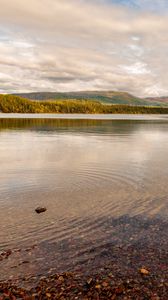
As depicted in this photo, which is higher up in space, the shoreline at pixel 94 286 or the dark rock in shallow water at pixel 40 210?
the dark rock in shallow water at pixel 40 210

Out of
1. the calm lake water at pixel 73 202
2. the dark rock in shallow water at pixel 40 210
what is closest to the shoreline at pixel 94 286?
the calm lake water at pixel 73 202

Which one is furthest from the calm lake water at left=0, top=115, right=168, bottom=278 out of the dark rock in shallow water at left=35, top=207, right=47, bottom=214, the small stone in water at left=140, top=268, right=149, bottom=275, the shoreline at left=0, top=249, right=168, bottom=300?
the small stone in water at left=140, top=268, right=149, bottom=275

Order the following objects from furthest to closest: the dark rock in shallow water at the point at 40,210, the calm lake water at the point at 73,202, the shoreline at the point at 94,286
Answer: the dark rock in shallow water at the point at 40,210, the calm lake water at the point at 73,202, the shoreline at the point at 94,286

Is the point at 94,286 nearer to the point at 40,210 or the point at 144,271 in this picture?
the point at 144,271

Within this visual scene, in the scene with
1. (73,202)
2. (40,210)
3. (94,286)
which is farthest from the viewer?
(73,202)

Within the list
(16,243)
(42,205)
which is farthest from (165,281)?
(42,205)

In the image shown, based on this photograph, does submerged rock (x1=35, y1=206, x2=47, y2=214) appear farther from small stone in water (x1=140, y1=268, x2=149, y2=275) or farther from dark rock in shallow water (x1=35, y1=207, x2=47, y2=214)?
small stone in water (x1=140, y1=268, x2=149, y2=275)

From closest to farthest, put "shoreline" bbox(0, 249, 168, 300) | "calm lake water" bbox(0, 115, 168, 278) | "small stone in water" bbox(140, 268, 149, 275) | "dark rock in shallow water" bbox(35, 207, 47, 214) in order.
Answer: "shoreline" bbox(0, 249, 168, 300)
"small stone in water" bbox(140, 268, 149, 275)
"calm lake water" bbox(0, 115, 168, 278)
"dark rock in shallow water" bbox(35, 207, 47, 214)

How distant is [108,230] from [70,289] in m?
5.10

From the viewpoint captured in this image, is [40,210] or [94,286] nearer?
[94,286]

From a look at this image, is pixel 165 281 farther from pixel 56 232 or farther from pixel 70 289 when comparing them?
pixel 56 232

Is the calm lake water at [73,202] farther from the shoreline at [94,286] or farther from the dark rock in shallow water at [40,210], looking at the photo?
the shoreline at [94,286]

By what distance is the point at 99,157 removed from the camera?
36781 millimetres

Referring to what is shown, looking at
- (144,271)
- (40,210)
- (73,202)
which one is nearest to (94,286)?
(144,271)
